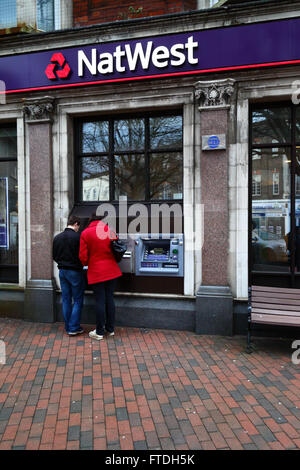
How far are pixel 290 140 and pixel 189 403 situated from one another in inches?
170

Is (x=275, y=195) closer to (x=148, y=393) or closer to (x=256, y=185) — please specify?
(x=256, y=185)

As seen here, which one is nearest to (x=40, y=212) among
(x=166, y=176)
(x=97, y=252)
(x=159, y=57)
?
(x=97, y=252)

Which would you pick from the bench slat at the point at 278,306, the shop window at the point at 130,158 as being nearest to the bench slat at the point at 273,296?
the bench slat at the point at 278,306

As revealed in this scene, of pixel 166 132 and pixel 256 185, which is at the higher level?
pixel 166 132

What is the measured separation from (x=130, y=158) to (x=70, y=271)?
238 cm

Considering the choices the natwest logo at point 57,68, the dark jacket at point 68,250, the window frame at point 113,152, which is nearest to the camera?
the dark jacket at point 68,250

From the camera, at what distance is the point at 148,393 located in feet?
11.5

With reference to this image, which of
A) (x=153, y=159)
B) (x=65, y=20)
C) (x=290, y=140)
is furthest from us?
(x=65, y=20)

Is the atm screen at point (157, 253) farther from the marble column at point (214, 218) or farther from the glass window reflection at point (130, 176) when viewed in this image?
the glass window reflection at point (130, 176)

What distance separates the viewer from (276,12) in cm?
489

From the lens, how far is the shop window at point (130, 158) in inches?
228

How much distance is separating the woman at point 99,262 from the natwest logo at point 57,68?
2.83 metres
